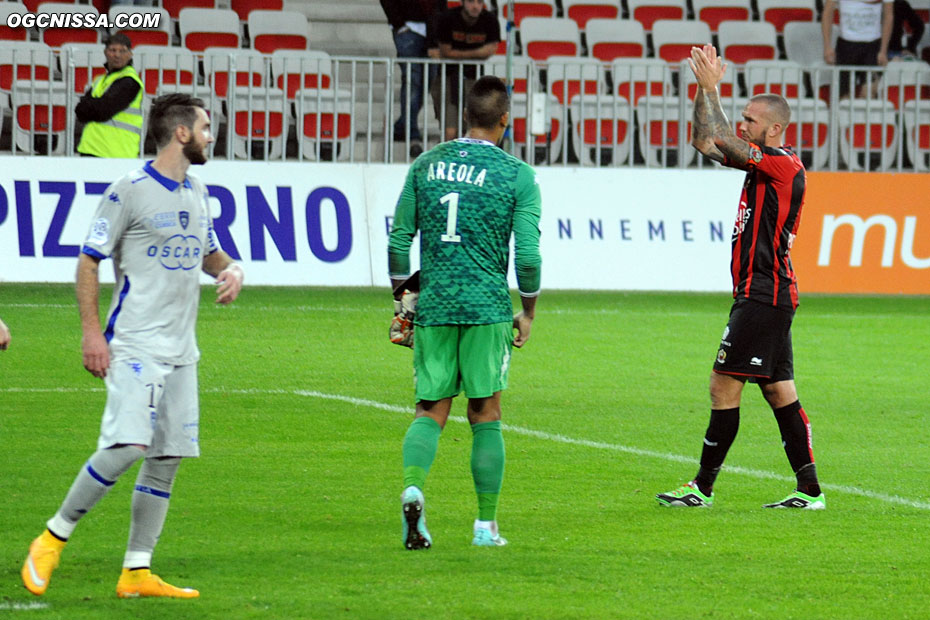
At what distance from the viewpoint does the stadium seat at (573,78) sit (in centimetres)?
1969

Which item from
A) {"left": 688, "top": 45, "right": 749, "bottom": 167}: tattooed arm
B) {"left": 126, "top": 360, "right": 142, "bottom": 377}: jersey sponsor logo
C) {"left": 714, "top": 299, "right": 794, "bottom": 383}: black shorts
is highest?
{"left": 688, "top": 45, "right": 749, "bottom": 167}: tattooed arm

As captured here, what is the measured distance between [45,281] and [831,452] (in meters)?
9.97

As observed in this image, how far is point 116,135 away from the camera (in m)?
17.0

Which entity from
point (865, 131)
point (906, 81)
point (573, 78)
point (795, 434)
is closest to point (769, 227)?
point (795, 434)

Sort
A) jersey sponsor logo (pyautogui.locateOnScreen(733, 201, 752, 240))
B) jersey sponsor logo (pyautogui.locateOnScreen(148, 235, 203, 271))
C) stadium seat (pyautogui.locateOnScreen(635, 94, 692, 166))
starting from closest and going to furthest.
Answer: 1. jersey sponsor logo (pyautogui.locateOnScreen(148, 235, 203, 271))
2. jersey sponsor logo (pyautogui.locateOnScreen(733, 201, 752, 240))
3. stadium seat (pyautogui.locateOnScreen(635, 94, 692, 166))

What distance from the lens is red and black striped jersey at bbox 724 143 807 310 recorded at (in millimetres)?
7598

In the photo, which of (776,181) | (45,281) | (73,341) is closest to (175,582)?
(776,181)

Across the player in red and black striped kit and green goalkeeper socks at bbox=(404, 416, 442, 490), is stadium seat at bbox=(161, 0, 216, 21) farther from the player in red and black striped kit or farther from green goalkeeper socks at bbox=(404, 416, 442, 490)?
green goalkeeper socks at bbox=(404, 416, 442, 490)

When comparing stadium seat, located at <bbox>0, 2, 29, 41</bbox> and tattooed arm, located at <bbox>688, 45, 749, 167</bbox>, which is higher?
stadium seat, located at <bbox>0, 2, 29, 41</bbox>

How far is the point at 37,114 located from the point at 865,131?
1003 cm

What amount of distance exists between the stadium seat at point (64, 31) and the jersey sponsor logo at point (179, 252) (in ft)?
50.7

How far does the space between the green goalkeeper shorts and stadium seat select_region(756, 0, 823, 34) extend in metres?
18.1

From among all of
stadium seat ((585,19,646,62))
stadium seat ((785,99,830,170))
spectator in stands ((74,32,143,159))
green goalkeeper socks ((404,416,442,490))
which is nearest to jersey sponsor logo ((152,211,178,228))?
green goalkeeper socks ((404,416,442,490))

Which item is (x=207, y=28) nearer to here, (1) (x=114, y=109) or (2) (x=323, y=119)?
(2) (x=323, y=119)
